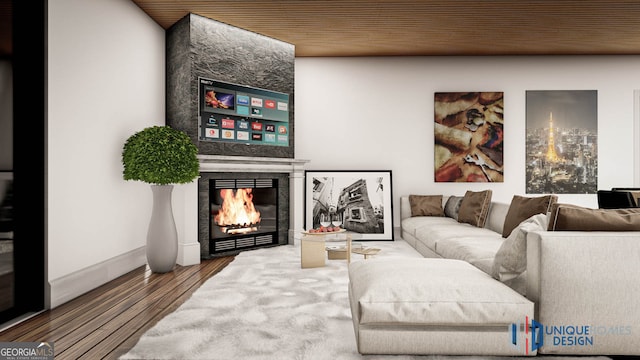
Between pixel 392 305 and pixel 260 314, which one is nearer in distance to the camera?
pixel 392 305

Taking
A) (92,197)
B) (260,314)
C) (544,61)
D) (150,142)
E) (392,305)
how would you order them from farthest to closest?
(544,61) → (150,142) → (92,197) → (260,314) → (392,305)

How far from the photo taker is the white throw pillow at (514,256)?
76.1 inches

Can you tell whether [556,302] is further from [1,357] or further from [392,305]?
[1,357]

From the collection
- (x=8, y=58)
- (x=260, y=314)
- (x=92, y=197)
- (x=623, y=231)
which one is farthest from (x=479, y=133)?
(x=8, y=58)

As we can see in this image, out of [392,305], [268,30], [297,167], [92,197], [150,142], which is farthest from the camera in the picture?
[297,167]

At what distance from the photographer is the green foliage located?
3436 mm

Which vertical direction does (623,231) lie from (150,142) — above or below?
below

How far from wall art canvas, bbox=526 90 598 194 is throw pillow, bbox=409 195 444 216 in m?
1.54

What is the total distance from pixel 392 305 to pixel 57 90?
9.75 feet

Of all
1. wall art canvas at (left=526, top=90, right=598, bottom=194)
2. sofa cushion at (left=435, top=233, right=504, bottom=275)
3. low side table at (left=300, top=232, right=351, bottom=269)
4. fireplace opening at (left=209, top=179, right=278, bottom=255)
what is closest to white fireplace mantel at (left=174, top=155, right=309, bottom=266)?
fireplace opening at (left=209, top=179, right=278, bottom=255)

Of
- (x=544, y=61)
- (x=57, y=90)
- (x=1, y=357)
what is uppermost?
(x=544, y=61)

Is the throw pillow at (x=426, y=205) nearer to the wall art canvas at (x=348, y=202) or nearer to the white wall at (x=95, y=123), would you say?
the wall art canvas at (x=348, y=202)

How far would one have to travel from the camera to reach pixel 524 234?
1923 mm

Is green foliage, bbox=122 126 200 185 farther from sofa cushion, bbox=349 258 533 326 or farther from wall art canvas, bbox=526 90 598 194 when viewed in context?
wall art canvas, bbox=526 90 598 194
